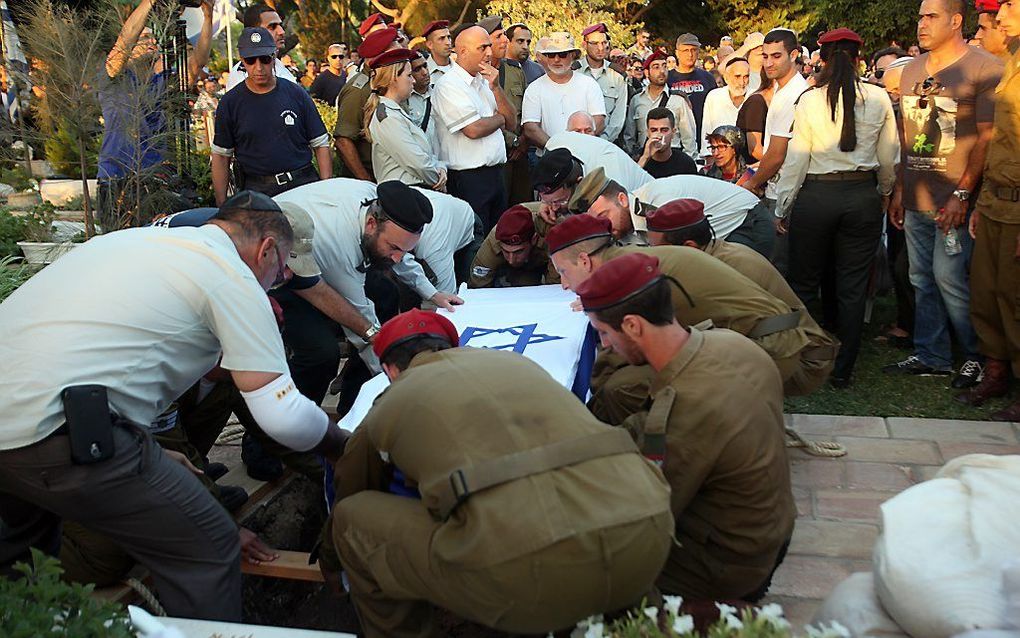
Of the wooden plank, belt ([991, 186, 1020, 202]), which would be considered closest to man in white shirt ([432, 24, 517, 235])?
belt ([991, 186, 1020, 202])

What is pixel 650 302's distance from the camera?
9.12 feet

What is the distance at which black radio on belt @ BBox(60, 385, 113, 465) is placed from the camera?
2475 millimetres

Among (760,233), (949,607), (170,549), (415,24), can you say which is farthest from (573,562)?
(415,24)

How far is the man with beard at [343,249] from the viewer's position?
4.23 meters

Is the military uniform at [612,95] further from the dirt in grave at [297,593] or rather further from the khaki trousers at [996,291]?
the dirt in grave at [297,593]

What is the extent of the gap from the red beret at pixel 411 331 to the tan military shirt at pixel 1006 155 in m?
3.25

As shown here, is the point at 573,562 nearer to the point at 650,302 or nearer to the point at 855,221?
the point at 650,302

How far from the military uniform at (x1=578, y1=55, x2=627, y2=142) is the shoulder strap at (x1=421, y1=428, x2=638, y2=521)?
605cm

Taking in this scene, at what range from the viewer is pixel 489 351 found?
2.58 m

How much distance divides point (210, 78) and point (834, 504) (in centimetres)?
1067

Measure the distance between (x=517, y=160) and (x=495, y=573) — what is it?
18.5 feet

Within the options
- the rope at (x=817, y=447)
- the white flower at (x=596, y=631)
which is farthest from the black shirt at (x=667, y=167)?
the white flower at (x=596, y=631)

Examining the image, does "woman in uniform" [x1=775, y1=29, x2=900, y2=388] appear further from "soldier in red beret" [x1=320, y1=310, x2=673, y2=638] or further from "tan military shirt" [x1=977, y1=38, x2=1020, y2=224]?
"soldier in red beret" [x1=320, y1=310, x2=673, y2=638]

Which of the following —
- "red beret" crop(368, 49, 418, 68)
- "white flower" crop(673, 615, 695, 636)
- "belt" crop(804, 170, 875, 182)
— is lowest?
"white flower" crop(673, 615, 695, 636)
